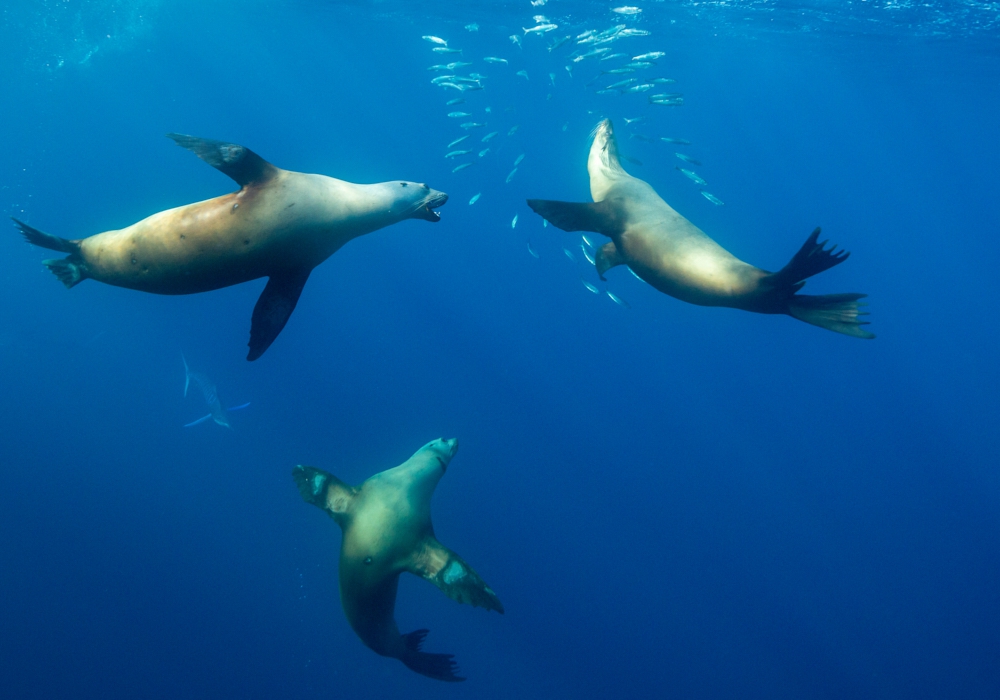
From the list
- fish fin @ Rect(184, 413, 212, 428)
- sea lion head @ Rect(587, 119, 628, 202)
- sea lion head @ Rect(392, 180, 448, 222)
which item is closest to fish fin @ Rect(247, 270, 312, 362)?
sea lion head @ Rect(392, 180, 448, 222)

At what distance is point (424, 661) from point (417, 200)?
532cm

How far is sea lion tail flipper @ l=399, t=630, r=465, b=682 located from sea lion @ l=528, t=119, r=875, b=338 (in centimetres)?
482

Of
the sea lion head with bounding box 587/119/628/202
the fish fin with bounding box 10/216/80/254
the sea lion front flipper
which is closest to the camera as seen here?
the fish fin with bounding box 10/216/80/254

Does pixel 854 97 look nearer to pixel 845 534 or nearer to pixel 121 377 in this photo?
pixel 845 534

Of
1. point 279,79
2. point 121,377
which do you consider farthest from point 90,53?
point 121,377

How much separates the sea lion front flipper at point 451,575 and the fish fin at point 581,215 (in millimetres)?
3192

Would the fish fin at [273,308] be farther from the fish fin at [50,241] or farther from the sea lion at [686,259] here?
the sea lion at [686,259]

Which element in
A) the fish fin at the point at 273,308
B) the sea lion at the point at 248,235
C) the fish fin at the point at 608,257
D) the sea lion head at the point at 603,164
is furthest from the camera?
the fish fin at the point at 608,257

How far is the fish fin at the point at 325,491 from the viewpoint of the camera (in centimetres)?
599

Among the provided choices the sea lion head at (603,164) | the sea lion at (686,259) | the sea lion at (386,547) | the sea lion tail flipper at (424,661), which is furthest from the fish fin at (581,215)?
the sea lion tail flipper at (424,661)

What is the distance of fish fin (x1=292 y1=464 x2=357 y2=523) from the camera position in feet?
19.6

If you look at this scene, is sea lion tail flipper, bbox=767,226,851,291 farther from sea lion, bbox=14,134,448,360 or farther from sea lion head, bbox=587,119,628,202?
sea lion, bbox=14,134,448,360

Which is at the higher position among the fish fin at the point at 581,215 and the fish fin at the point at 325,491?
the fish fin at the point at 581,215

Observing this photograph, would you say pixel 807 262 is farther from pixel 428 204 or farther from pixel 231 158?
pixel 231 158
